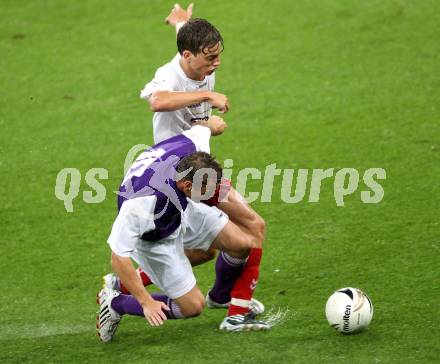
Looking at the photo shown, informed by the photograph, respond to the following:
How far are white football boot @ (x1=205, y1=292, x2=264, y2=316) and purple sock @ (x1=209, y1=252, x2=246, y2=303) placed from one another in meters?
0.03

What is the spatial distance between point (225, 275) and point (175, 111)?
1089 mm

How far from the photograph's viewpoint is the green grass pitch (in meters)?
5.54

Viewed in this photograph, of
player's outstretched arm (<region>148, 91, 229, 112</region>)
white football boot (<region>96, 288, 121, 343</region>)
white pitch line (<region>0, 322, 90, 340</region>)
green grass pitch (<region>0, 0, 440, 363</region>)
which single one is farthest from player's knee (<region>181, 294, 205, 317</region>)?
player's outstretched arm (<region>148, 91, 229, 112</region>)

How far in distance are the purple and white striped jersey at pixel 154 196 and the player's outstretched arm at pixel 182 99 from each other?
0.19 metres

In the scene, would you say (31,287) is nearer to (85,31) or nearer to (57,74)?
(57,74)

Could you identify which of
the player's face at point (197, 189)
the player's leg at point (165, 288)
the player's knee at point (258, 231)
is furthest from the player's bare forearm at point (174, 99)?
the player's knee at point (258, 231)

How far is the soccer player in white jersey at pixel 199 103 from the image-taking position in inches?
220

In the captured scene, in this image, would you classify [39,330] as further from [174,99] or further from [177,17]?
[177,17]

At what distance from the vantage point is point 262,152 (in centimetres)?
836

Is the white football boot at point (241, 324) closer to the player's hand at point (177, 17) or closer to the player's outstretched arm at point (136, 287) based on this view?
the player's outstretched arm at point (136, 287)

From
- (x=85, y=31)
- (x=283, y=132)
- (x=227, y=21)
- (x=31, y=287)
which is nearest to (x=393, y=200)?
(x=283, y=132)

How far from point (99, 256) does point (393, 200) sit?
7.75 feet

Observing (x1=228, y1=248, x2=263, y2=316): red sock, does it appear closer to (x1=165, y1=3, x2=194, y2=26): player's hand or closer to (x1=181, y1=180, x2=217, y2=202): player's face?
(x1=181, y1=180, x2=217, y2=202): player's face

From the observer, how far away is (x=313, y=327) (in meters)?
5.56
